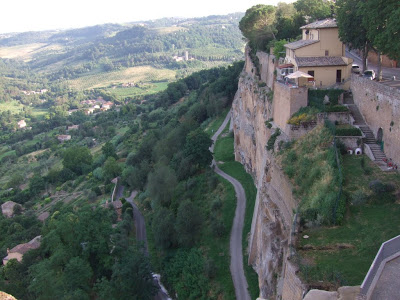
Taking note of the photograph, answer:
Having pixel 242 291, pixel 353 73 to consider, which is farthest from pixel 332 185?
pixel 353 73

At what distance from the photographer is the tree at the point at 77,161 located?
6781 cm

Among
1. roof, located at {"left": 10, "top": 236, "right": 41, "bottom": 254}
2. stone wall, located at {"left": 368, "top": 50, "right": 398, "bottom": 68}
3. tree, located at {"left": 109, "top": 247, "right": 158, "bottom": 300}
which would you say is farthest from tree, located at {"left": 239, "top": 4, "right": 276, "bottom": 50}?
→ roof, located at {"left": 10, "top": 236, "right": 41, "bottom": 254}

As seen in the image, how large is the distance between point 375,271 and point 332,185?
606 centimetres

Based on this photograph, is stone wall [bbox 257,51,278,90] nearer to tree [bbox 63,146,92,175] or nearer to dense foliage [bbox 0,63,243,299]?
dense foliage [bbox 0,63,243,299]

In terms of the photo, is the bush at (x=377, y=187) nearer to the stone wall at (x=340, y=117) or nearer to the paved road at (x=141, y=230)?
the stone wall at (x=340, y=117)

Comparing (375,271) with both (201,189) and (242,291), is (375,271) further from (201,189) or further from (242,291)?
(201,189)

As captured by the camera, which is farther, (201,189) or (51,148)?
(51,148)

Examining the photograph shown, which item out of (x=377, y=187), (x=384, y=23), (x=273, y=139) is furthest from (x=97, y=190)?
(x=377, y=187)

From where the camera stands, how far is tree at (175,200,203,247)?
96.3ft

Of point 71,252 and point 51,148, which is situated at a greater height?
point 71,252

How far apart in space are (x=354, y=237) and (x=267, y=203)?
692 cm

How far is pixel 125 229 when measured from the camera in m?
36.1

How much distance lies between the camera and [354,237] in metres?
14.4

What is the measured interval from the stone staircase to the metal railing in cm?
789
